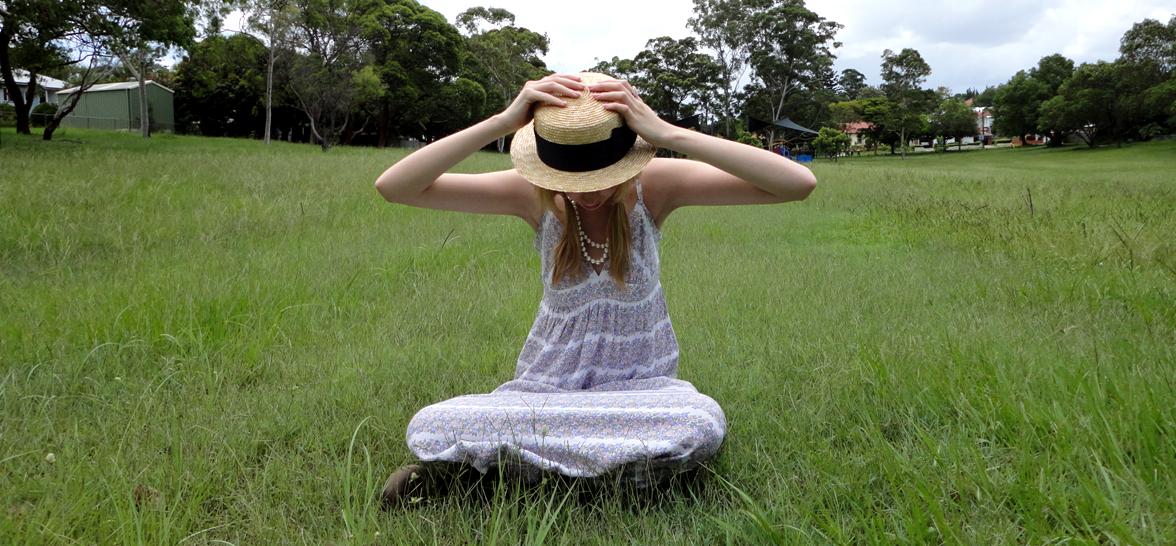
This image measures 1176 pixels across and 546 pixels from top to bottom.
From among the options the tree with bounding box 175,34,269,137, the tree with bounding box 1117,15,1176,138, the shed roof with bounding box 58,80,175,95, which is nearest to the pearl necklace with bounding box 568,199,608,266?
the tree with bounding box 175,34,269,137

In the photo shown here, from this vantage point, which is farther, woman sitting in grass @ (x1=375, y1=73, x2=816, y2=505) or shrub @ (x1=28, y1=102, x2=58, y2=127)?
shrub @ (x1=28, y1=102, x2=58, y2=127)

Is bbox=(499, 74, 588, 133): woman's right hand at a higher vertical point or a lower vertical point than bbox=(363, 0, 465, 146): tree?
lower

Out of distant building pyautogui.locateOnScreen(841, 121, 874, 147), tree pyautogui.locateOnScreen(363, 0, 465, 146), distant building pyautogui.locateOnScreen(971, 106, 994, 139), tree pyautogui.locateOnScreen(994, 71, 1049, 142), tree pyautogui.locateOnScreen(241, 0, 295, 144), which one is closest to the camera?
tree pyautogui.locateOnScreen(241, 0, 295, 144)

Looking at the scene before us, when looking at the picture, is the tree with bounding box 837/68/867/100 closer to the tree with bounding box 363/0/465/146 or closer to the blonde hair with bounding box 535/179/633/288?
the tree with bounding box 363/0/465/146

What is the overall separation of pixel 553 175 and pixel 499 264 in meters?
3.70

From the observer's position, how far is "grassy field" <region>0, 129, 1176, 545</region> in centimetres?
174

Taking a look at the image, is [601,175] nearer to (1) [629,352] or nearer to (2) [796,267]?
(1) [629,352]

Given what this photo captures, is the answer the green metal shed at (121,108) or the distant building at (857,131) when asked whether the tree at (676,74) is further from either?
the green metal shed at (121,108)

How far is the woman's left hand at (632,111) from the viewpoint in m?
1.90

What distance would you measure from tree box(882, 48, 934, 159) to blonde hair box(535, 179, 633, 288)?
48.1 metres

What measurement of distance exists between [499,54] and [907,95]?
24.7 metres

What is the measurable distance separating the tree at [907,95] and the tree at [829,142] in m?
4.55

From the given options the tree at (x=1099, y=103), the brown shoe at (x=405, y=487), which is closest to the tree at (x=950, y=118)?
the tree at (x=1099, y=103)

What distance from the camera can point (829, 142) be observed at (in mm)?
43438
